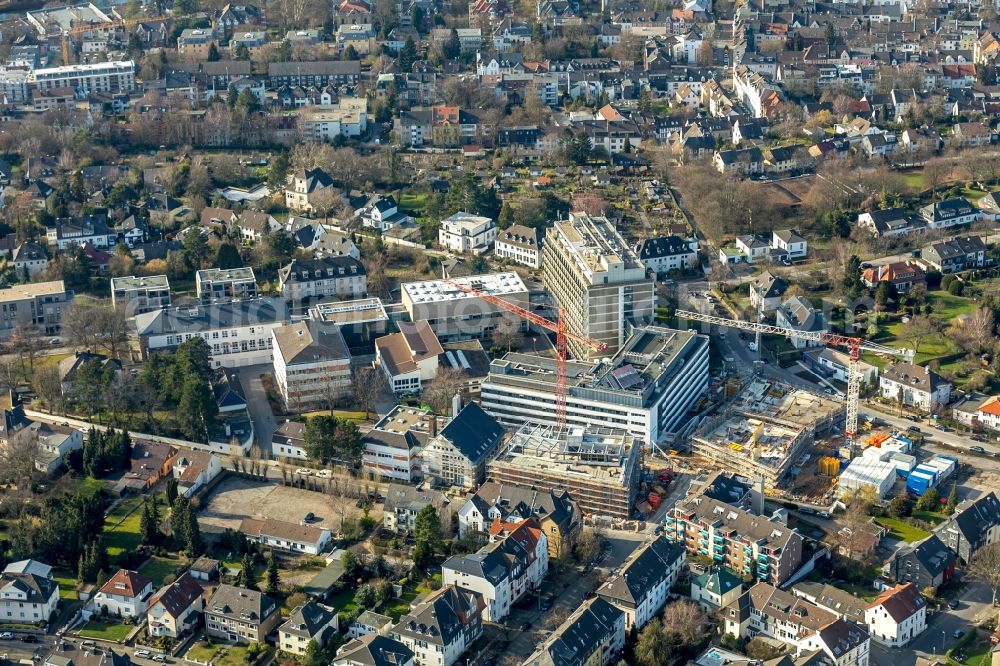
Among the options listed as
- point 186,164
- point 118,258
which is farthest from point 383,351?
point 186,164

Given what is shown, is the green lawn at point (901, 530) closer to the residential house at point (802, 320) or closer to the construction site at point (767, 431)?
the construction site at point (767, 431)

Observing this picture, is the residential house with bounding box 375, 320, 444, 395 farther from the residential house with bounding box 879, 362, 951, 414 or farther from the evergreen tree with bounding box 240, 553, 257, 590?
the residential house with bounding box 879, 362, 951, 414

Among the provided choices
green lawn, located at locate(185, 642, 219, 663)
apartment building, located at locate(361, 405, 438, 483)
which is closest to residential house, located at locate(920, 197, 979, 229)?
apartment building, located at locate(361, 405, 438, 483)

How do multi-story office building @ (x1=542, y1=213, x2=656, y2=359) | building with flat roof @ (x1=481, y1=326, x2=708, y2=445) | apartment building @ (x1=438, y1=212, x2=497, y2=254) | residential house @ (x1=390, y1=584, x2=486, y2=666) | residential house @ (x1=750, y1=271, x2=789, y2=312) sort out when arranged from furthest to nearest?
apartment building @ (x1=438, y1=212, x2=497, y2=254)
residential house @ (x1=750, y1=271, x2=789, y2=312)
multi-story office building @ (x1=542, y1=213, x2=656, y2=359)
building with flat roof @ (x1=481, y1=326, x2=708, y2=445)
residential house @ (x1=390, y1=584, x2=486, y2=666)

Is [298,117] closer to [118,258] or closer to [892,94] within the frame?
[118,258]

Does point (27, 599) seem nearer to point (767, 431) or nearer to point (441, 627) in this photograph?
point (441, 627)

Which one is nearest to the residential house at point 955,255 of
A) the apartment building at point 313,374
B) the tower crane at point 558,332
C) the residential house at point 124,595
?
the tower crane at point 558,332
